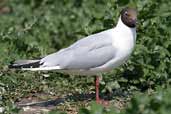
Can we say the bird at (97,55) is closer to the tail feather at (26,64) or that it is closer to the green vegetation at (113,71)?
the tail feather at (26,64)

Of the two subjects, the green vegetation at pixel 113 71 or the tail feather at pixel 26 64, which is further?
the green vegetation at pixel 113 71

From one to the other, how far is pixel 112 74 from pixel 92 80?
0.29 m

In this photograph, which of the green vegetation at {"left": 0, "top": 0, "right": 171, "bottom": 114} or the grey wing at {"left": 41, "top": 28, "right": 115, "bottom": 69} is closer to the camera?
the grey wing at {"left": 41, "top": 28, "right": 115, "bottom": 69}

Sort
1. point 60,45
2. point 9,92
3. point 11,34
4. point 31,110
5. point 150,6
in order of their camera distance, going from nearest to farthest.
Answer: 1. point 31,110
2. point 9,92
3. point 150,6
4. point 11,34
5. point 60,45

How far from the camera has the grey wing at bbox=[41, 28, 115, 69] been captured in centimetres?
730

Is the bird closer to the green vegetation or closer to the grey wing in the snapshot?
the grey wing

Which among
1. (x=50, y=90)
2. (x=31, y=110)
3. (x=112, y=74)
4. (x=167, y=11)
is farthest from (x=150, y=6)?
(x=31, y=110)

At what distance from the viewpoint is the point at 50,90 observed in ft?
26.5

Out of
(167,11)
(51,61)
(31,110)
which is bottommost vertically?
(31,110)

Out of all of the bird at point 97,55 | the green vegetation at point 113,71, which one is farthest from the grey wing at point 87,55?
the green vegetation at point 113,71

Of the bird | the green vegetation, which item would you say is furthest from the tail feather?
the green vegetation

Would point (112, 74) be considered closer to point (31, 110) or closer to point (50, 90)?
point (50, 90)

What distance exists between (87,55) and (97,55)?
11 centimetres

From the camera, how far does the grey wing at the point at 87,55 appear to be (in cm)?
730
